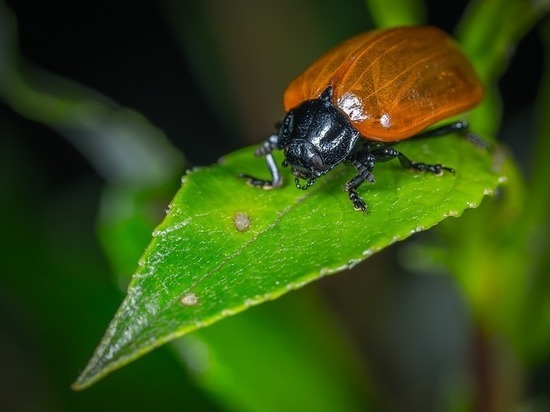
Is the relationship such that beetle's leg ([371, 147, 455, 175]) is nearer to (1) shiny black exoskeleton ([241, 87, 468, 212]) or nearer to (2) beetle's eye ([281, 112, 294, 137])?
(1) shiny black exoskeleton ([241, 87, 468, 212])

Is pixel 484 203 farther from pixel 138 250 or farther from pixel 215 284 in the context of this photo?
pixel 138 250

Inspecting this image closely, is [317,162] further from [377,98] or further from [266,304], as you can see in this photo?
[266,304]

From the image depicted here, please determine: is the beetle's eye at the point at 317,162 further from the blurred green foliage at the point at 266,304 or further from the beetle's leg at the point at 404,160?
the blurred green foliage at the point at 266,304

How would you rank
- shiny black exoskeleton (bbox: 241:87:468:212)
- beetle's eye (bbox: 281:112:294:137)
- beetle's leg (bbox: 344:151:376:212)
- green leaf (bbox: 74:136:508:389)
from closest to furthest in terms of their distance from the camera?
green leaf (bbox: 74:136:508:389), beetle's leg (bbox: 344:151:376:212), shiny black exoskeleton (bbox: 241:87:468:212), beetle's eye (bbox: 281:112:294:137)

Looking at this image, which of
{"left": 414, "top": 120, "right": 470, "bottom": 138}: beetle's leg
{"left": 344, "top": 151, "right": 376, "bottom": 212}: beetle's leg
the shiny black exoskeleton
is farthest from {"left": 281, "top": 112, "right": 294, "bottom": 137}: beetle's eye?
{"left": 414, "top": 120, "right": 470, "bottom": 138}: beetle's leg

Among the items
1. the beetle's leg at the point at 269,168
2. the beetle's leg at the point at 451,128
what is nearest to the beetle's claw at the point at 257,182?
the beetle's leg at the point at 269,168

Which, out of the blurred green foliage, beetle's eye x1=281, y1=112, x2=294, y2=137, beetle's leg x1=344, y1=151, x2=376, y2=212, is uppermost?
beetle's eye x1=281, y1=112, x2=294, y2=137
